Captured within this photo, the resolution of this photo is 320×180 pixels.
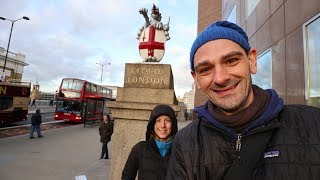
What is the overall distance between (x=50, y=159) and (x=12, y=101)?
36.1 ft

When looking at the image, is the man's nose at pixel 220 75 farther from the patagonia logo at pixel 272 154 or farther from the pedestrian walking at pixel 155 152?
the pedestrian walking at pixel 155 152

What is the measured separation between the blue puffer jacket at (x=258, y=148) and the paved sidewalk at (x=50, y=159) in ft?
22.0

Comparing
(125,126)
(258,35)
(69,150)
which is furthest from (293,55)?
(69,150)

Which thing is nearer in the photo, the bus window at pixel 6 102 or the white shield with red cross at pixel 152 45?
the white shield with red cross at pixel 152 45

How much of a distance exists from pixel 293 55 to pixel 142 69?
512 centimetres

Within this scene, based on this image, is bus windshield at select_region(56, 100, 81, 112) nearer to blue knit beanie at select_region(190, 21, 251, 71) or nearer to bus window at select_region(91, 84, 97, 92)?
bus window at select_region(91, 84, 97, 92)

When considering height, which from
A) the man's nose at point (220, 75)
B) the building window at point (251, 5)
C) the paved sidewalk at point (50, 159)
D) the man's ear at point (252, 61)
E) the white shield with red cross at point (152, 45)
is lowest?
the paved sidewalk at point (50, 159)

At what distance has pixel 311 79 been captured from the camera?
286 inches

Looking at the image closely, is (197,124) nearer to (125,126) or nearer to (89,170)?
(125,126)

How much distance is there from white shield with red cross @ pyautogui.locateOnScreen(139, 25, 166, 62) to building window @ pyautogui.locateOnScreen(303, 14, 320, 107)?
3930mm

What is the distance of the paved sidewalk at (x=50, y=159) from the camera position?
28.3ft

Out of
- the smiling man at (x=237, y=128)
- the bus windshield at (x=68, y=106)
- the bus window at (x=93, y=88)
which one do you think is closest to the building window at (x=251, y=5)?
the smiling man at (x=237, y=128)

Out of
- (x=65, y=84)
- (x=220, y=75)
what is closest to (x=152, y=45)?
(x=220, y=75)

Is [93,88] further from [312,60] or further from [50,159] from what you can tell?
[312,60]
